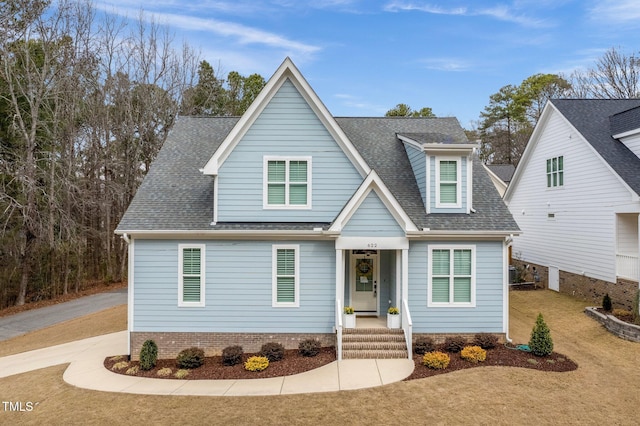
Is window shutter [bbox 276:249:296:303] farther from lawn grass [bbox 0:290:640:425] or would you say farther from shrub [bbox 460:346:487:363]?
shrub [bbox 460:346:487:363]

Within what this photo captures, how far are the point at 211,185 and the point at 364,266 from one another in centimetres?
618

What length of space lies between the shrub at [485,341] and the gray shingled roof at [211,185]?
10.8ft

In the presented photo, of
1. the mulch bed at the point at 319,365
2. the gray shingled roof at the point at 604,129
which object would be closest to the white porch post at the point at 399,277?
the mulch bed at the point at 319,365

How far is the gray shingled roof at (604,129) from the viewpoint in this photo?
14891 mm

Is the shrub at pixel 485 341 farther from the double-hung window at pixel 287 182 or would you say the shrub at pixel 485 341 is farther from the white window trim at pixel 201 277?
the white window trim at pixel 201 277

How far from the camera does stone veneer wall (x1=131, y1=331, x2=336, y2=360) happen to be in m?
11.0

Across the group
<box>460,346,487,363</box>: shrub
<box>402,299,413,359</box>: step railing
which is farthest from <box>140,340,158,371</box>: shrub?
<box>460,346,487,363</box>: shrub

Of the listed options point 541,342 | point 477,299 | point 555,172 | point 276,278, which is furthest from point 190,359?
point 555,172

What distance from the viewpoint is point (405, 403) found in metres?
7.88

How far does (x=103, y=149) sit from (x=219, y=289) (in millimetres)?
23030

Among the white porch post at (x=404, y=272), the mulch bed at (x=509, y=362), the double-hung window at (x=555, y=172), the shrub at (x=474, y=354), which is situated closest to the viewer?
the mulch bed at (x=509, y=362)

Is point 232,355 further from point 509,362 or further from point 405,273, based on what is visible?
point 509,362

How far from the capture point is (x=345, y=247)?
10984 millimetres

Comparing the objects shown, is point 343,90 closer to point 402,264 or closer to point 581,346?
point 402,264
